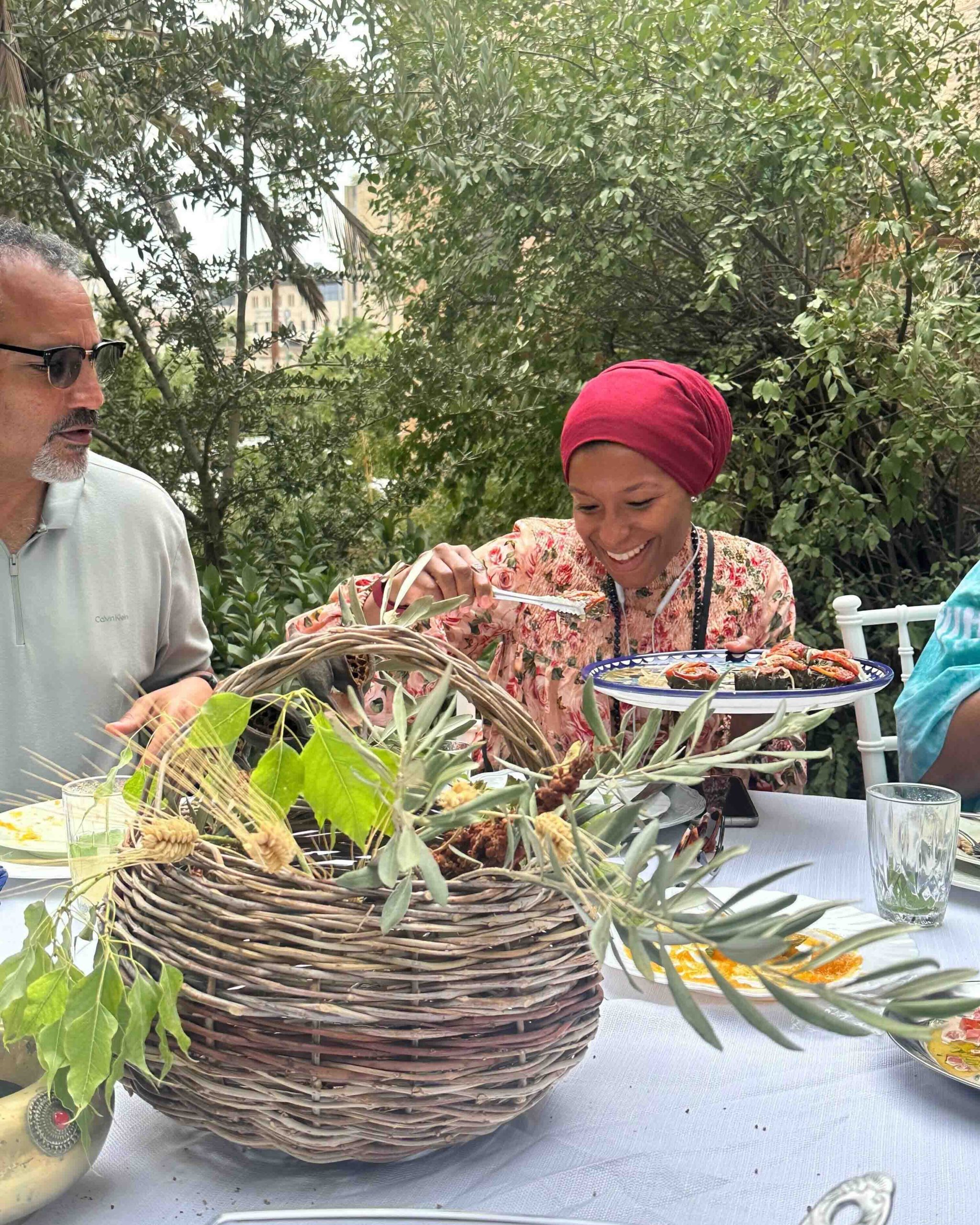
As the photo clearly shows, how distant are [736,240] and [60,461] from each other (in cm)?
269

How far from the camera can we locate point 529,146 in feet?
14.4

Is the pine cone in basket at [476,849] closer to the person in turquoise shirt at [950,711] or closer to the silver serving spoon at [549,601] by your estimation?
the silver serving spoon at [549,601]

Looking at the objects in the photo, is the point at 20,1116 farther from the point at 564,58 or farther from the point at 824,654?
the point at 564,58

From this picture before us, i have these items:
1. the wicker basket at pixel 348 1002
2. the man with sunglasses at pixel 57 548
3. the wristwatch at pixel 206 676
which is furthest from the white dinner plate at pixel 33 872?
the wristwatch at pixel 206 676

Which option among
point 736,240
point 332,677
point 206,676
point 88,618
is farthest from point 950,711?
point 736,240

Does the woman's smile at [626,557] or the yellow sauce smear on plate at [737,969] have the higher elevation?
the woman's smile at [626,557]

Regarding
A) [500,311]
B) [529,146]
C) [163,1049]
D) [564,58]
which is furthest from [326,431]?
[163,1049]

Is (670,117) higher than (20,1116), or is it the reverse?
(670,117)

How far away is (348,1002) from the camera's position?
70 cm

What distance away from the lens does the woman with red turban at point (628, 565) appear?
208 cm

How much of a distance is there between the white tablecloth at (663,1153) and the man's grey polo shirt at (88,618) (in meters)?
1.49

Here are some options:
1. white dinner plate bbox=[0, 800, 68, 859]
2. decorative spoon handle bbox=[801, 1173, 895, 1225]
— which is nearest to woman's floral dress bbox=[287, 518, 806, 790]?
white dinner plate bbox=[0, 800, 68, 859]

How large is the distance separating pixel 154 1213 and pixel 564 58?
14.2ft

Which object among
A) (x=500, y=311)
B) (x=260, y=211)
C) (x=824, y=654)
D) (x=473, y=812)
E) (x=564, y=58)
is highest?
(x=564, y=58)
